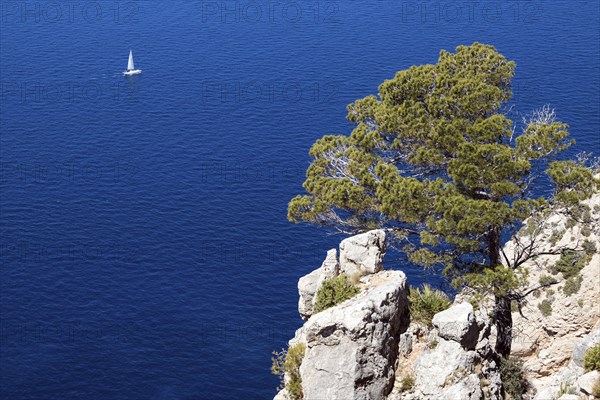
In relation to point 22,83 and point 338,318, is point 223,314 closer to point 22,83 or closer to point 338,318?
point 338,318

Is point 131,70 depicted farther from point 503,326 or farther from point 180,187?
point 503,326

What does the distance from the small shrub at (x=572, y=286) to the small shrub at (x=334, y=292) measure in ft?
106

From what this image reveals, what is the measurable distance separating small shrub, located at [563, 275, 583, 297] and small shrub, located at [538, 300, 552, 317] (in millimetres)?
2026

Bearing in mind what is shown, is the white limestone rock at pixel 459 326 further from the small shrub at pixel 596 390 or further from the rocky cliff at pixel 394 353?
the small shrub at pixel 596 390

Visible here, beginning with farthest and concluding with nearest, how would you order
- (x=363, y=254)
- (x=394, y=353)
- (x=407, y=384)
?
1. (x=363, y=254)
2. (x=394, y=353)
3. (x=407, y=384)

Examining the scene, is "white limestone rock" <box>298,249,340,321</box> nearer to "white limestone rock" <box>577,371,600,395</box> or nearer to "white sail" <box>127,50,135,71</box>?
"white limestone rock" <box>577,371,600,395</box>

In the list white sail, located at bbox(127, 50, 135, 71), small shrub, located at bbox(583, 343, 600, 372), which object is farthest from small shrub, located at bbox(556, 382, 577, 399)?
white sail, located at bbox(127, 50, 135, 71)

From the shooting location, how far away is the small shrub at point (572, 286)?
6994cm

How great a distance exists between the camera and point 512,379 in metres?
43.3

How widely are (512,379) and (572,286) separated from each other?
29229 mm

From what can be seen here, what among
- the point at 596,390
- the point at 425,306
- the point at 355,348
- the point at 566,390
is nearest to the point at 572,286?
the point at 425,306

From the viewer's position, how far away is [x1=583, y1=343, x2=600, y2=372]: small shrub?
39.0m

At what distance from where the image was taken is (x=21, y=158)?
496ft

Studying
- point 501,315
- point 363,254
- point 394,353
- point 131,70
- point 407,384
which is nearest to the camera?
point 407,384
